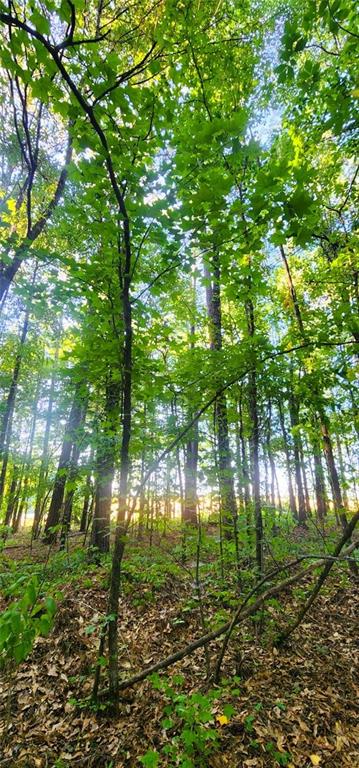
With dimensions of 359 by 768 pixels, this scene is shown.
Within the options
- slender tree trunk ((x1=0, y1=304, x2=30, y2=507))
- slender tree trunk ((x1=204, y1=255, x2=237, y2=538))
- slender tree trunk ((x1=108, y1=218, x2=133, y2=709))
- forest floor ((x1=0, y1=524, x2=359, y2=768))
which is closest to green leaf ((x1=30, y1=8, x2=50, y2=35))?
slender tree trunk ((x1=108, y1=218, x2=133, y2=709))

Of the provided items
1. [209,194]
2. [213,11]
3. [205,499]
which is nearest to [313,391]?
[205,499]

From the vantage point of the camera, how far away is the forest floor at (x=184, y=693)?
2703 millimetres

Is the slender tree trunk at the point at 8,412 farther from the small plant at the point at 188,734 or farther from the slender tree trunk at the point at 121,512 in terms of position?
the small plant at the point at 188,734

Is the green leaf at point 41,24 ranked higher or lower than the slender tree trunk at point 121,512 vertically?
higher

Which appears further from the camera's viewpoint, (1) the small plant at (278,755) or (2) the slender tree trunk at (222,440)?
(2) the slender tree trunk at (222,440)

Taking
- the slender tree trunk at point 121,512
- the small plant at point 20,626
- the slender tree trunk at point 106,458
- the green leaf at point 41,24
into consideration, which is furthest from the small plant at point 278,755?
the green leaf at point 41,24

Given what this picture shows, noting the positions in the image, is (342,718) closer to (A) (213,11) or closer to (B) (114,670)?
(B) (114,670)

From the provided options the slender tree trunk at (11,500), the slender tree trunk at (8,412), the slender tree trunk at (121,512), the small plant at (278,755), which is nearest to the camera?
the small plant at (278,755)

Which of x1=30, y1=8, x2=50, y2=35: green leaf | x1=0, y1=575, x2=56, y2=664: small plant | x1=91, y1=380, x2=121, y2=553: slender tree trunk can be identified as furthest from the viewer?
x1=91, y1=380, x2=121, y2=553: slender tree trunk

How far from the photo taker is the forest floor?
8.87 feet

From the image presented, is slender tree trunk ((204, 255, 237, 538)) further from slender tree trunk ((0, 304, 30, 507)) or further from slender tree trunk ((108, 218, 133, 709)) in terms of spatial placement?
slender tree trunk ((0, 304, 30, 507))

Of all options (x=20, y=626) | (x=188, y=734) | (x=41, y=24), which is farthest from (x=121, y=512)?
(x=41, y=24)

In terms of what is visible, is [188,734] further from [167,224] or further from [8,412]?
[8,412]

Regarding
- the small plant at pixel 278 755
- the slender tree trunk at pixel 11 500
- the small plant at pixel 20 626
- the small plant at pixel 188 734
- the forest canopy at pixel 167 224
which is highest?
the forest canopy at pixel 167 224
